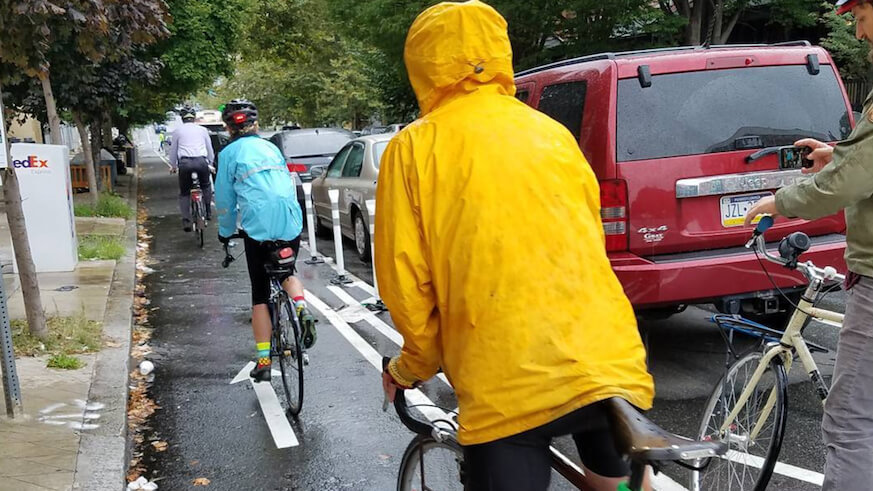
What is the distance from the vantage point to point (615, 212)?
5133 millimetres

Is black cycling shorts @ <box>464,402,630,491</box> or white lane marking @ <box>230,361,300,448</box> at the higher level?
black cycling shorts @ <box>464,402,630,491</box>

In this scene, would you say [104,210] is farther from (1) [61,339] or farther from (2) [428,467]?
(2) [428,467]

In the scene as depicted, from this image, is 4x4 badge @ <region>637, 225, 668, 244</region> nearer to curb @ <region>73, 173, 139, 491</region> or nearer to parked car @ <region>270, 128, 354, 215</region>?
curb @ <region>73, 173, 139, 491</region>

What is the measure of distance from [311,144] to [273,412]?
10.7m

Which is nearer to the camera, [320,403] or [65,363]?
[320,403]

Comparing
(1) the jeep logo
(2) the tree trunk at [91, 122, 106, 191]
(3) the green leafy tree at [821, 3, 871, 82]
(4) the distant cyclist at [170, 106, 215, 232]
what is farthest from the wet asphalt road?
(2) the tree trunk at [91, 122, 106, 191]

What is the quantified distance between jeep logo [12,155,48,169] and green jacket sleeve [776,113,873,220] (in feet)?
28.9

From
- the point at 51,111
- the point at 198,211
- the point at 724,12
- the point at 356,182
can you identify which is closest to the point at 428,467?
the point at 356,182

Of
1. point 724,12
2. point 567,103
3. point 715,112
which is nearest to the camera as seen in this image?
point 715,112

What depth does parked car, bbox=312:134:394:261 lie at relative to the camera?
10.3 meters

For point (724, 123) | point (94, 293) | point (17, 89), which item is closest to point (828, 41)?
point (724, 123)

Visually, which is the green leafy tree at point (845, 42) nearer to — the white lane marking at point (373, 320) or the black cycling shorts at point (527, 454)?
the white lane marking at point (373, 320)

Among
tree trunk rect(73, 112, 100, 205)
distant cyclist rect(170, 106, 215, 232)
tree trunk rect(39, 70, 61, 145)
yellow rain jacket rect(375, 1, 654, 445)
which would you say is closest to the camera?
yellow rain jacket rect(375, 1, 654, 445)

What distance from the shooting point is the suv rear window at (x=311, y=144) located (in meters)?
15.4
